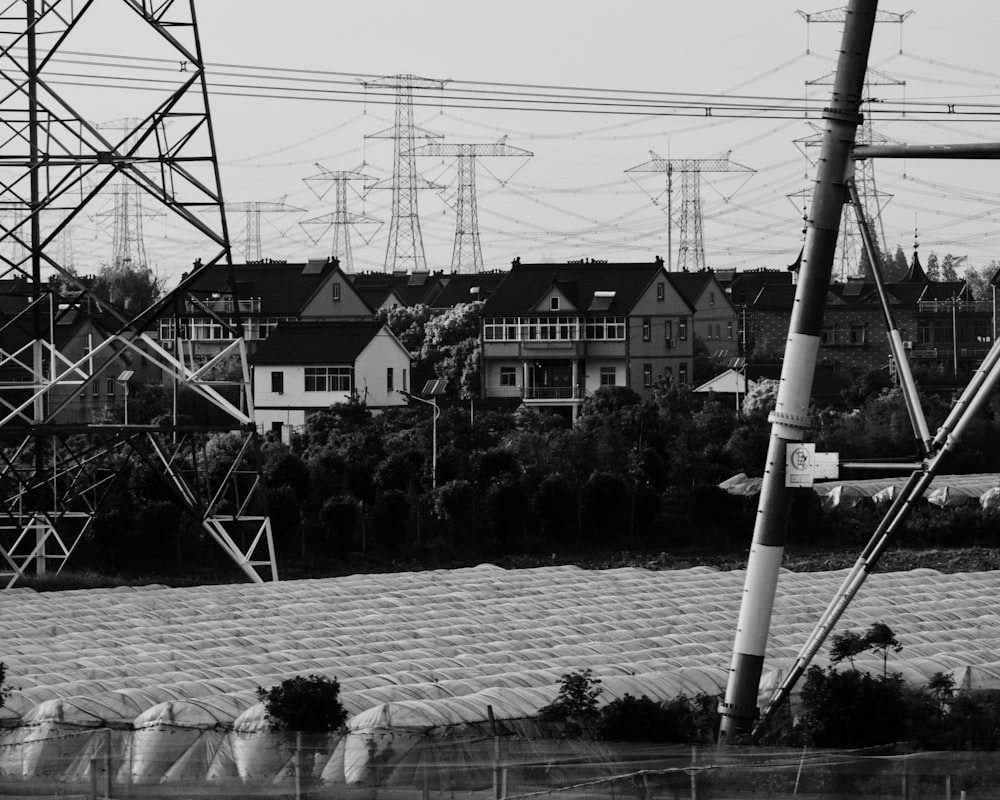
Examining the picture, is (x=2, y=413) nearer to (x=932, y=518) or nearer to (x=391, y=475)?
(x=391, y=475)

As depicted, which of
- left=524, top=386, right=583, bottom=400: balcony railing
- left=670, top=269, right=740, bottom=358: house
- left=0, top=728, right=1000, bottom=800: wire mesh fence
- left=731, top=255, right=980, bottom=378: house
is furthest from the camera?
left=670, top=269, right=740, bottom=358: house

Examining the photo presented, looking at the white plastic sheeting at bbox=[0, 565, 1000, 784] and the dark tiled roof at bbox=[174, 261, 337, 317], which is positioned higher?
the dark tiled roof at bbox=[174, 261, 337, 317]

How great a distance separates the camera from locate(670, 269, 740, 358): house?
59.9m

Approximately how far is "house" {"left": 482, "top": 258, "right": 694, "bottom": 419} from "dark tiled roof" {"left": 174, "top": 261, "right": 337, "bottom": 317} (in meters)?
7.80

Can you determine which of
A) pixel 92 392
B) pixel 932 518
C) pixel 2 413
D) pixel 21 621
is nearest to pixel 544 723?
pixel 21 621

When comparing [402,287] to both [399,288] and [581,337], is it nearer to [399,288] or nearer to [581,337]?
[399,288]

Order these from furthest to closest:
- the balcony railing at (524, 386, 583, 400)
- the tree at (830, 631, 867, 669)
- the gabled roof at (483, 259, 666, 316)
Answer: the gabled roof at (483, 259, 666, 316)
the balcony railing at (524, 386, 583, 400)
the tree at (830, 631, 867, 669)

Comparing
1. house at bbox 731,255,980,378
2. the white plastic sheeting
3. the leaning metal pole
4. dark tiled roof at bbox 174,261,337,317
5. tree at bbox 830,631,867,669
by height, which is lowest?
the white plastic sheeting

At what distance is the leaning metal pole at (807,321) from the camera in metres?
9.51

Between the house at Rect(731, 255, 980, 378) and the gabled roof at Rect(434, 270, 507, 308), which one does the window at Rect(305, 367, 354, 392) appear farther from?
the house at Rect(731, 255, 980, 378)

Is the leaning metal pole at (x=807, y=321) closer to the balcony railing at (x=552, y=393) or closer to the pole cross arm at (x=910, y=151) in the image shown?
the pole cross arm at (x=910, y=151)

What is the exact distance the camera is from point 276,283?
5772 centimetres

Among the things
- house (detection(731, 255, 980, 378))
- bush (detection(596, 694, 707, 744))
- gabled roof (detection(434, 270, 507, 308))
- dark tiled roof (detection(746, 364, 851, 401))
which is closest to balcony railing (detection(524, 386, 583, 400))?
dark tiled roof (detection(746, 364, 851, 401))

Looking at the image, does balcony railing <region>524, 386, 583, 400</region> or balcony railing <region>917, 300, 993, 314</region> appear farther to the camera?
balcony railing <region>917, 300, 993, 314</region>
